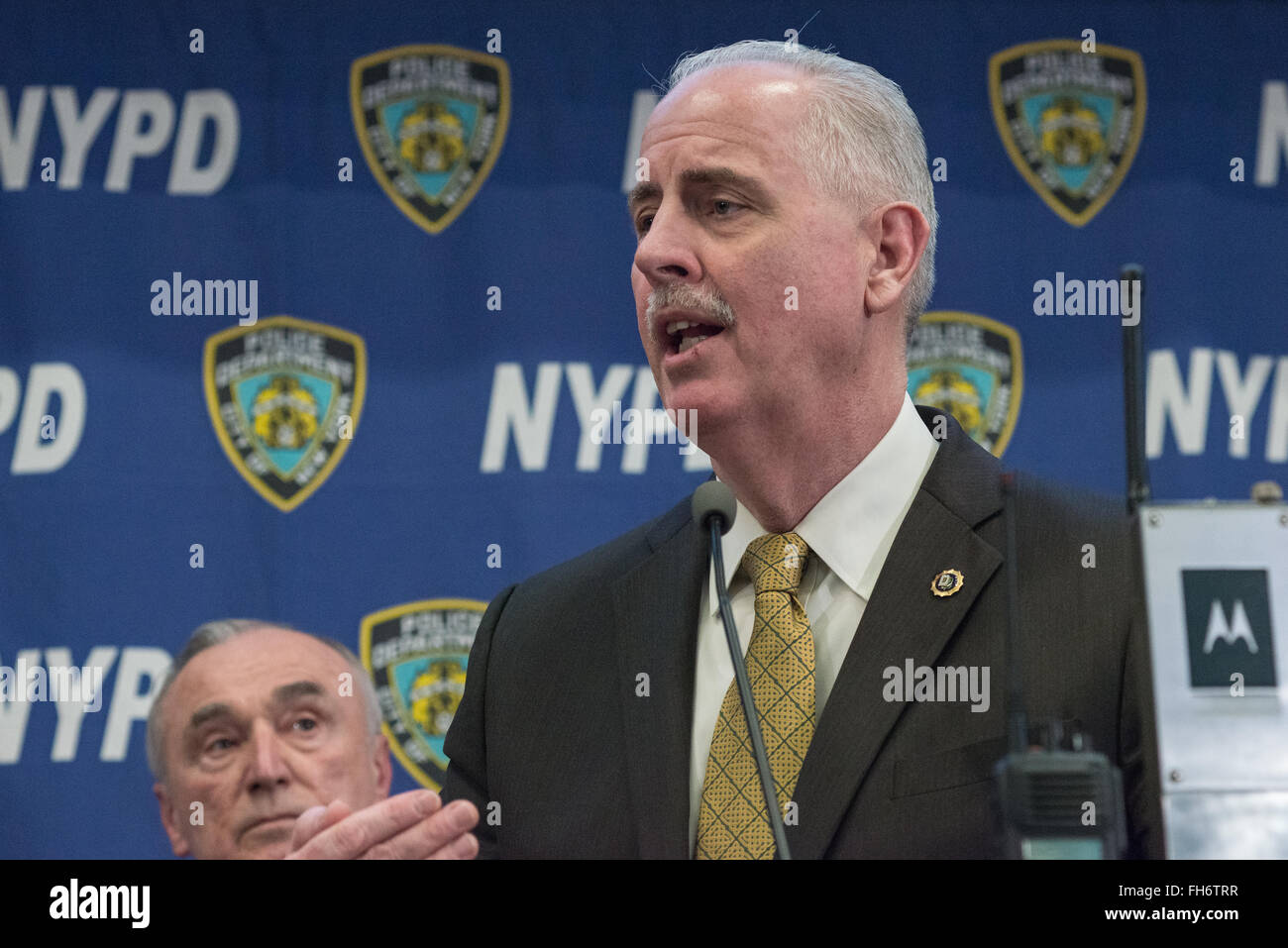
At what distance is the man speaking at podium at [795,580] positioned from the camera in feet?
5.26

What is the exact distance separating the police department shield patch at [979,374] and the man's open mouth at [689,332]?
5.37 ft

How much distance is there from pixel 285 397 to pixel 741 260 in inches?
72.4

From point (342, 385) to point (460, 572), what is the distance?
0.52 m

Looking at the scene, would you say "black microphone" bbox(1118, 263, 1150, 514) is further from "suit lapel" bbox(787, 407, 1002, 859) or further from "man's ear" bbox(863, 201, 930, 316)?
"man's ear" bbox(863, 201, 930, 316)

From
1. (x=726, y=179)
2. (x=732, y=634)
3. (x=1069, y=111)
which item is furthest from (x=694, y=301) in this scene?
(x=1069, y=111)

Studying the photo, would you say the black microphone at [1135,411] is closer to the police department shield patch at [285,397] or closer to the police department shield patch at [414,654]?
the police department shield patch at [414,654]

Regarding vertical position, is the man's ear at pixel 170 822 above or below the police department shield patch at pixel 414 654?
below

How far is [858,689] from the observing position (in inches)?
63.7

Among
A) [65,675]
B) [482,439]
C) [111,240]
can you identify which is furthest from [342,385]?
[65,675]

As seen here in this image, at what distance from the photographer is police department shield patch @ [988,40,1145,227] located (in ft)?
11.7

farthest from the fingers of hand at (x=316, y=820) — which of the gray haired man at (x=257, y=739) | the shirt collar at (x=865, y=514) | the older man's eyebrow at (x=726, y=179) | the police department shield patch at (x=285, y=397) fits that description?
the police department shield patch at (x=285, y=397)

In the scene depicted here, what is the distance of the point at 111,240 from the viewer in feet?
11.4

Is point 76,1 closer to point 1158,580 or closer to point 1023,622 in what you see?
point 1023,622

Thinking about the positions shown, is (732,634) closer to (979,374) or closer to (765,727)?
(765,727)
